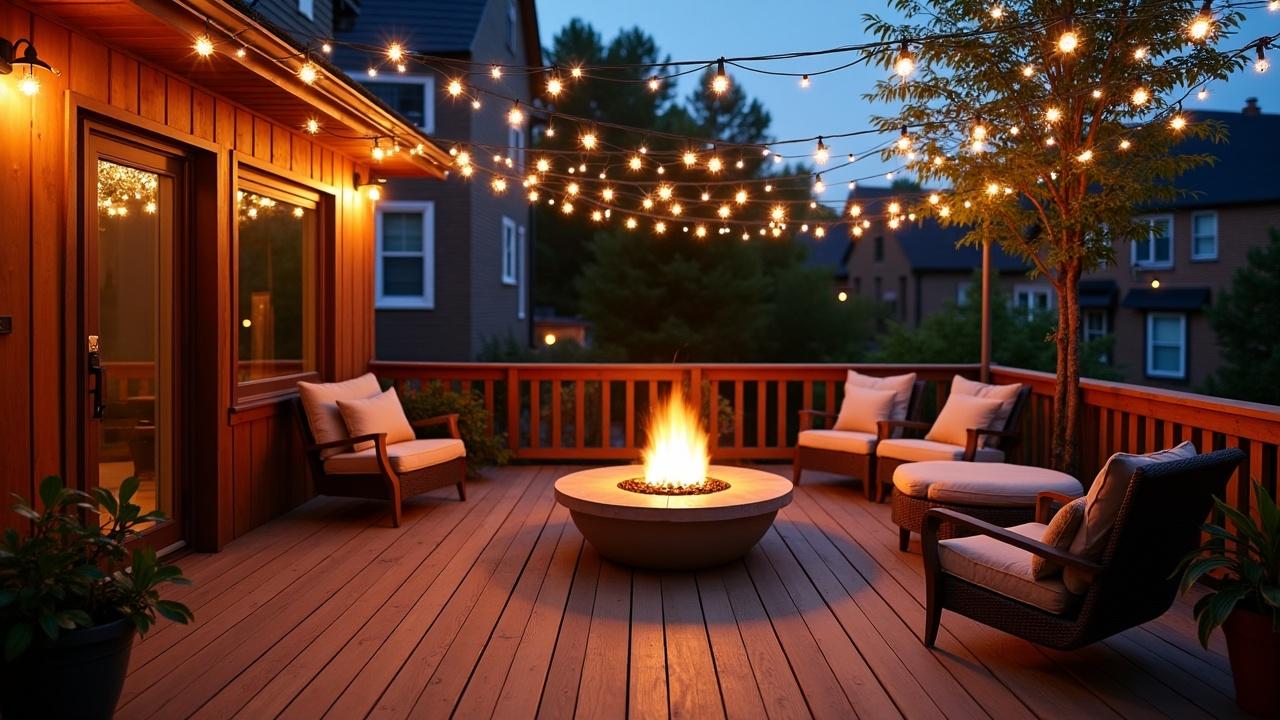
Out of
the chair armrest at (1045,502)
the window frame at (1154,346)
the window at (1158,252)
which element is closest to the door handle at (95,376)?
the chair armrest at (1045,502)

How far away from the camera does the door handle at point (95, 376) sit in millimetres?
3965

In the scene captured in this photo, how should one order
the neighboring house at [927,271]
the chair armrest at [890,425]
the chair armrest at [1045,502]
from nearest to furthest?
the chair armrest at [1045,502]
the chair armrest at [890,425]
the neighboring house at [927,271]

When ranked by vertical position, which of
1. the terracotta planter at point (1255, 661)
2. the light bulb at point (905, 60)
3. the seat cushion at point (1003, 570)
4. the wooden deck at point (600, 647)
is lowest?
the wooden deck at point (600, 647)

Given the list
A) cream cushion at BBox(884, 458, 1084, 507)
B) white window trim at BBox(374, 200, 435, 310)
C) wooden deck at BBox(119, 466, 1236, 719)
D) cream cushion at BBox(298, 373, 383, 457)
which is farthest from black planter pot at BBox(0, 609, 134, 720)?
white window trim at BBox(374, 200, 435, 310)

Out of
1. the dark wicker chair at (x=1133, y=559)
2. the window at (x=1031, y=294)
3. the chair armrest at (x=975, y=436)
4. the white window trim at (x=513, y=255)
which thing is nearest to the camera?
the dark wicker chair at (x=1133, y=559)

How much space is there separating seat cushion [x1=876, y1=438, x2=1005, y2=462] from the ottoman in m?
0.77

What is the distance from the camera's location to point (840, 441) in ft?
21.4

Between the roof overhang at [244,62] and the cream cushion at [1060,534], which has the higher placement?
the roof overhang at [244,62]

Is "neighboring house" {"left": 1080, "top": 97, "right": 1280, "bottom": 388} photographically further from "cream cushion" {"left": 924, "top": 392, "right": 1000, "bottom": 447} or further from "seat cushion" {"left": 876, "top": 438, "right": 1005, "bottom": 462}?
"seat cushion" {"left": 876, "top": 438, "right": 1005, "bottom": 462}

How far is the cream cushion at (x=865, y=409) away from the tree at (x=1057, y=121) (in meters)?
1.21

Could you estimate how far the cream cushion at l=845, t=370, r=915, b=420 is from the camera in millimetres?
6746

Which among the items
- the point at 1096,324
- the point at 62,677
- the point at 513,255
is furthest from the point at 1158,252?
the point at 62,677

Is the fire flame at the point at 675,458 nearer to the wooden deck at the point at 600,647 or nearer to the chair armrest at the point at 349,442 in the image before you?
the wooden deck at the point at 600,647

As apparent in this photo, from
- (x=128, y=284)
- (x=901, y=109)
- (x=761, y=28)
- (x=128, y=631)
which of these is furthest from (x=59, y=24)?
(x=761, y=28)
